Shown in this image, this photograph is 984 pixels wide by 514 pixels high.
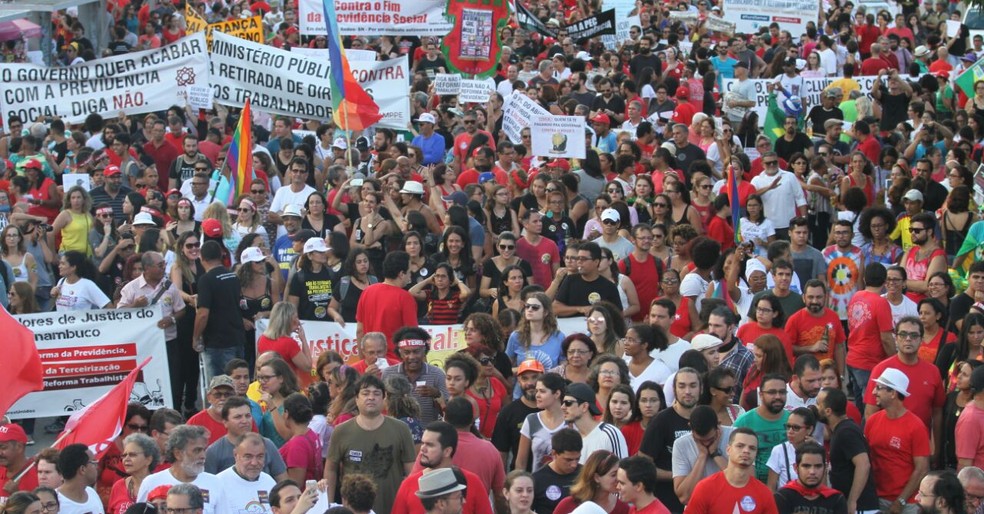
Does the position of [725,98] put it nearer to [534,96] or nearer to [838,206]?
[534,96]

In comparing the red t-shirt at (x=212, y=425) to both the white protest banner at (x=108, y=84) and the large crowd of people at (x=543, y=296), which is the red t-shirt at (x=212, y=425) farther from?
the white protest banner at (x=108, y=84)

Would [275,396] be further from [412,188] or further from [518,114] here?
[518,114]

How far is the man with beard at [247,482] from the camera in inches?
352

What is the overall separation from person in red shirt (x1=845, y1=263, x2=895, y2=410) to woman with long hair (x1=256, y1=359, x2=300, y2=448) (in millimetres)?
4139

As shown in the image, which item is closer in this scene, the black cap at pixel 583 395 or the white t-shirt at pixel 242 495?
the white t-shirt at pixel 242 495

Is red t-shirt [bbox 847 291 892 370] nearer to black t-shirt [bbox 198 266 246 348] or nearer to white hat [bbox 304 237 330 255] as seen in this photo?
white hat [bbox 304 237 330 255]

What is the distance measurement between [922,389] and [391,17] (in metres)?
14.0

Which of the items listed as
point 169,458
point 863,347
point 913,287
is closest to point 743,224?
point 913,287

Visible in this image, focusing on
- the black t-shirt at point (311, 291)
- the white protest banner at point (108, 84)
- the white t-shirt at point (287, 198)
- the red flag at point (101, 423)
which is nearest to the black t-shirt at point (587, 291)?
the black t-shirt at point (311, 291)

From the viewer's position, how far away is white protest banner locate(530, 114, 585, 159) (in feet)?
56.4

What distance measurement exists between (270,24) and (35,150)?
1359cm

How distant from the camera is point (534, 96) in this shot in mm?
21469

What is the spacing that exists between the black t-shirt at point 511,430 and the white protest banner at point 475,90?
11.3m

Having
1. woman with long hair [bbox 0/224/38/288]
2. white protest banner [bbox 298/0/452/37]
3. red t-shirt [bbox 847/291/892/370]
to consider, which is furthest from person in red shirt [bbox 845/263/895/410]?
white protest banner [bbox 298/0/452/37]
